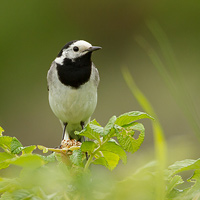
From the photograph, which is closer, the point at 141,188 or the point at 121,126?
the point at 141,188

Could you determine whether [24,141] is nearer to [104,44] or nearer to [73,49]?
[104,44]

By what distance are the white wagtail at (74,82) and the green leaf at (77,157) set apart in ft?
4.54

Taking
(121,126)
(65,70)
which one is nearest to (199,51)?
(65,70)

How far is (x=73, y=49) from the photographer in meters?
2.28

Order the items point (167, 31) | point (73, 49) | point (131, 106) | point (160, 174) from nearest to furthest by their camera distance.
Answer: point (160, 174), point (73, 49), point (131, 106), point (167, 31)

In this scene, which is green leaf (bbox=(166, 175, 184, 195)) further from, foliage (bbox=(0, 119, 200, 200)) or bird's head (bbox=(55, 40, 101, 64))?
bird's head (bbox=(55, 40, 101, 64))

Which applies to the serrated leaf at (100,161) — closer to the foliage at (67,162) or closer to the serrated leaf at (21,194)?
the foliage at (67,162)

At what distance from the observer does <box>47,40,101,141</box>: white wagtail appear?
89.4 inches

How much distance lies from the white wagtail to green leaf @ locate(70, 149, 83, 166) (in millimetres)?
1384

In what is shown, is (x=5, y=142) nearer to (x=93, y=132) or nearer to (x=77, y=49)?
(x=93, y=132)

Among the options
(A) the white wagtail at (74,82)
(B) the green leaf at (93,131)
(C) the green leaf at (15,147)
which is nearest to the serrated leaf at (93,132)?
(B) the green leaf at (93,131)

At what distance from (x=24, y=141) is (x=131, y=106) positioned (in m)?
1.02

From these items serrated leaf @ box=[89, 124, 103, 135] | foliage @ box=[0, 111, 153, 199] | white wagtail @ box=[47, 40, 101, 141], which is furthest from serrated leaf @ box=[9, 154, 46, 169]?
white wagtail @ box=[47, 40, 101, 141]

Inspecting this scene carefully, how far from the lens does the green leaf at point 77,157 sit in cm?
86
